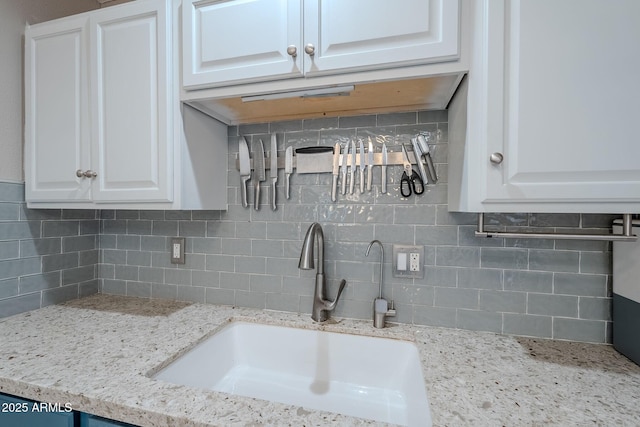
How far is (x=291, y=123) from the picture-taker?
4.38 feet

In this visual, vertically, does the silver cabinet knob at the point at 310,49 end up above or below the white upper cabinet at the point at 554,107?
above

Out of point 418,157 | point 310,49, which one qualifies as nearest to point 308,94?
point 310,49

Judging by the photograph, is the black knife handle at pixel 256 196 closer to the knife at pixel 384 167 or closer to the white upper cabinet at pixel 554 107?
the knife at pixel 384 167

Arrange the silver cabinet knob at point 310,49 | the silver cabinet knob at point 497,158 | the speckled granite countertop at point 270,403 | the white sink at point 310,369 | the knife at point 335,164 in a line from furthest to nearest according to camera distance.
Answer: the knife at point 335,164
the white sink at point 310,369
the silver cabinet knob at point 310,49
the silver cabinet knob at point 497,158
the speckled granite countertop at point 270,403

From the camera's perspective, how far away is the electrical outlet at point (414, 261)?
3.88 ft

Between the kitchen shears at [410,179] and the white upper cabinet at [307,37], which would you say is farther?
the kitchen shears at [410,179]

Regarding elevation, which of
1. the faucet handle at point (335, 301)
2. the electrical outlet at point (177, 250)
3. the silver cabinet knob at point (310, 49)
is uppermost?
the silver cabinet knob at point (310, 49)

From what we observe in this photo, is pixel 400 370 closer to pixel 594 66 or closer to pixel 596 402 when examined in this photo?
pixel 596 402

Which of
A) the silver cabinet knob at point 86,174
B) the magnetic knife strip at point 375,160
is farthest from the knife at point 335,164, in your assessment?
the silver cabinet knob at point 86,174

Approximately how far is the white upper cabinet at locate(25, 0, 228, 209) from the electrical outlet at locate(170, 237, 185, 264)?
32 cm

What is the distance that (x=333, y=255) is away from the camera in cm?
128

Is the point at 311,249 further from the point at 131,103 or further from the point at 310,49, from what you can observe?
the point at 131,103

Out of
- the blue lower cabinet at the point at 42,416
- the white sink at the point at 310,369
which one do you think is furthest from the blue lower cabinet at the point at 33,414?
the white sink at the point at 310,369

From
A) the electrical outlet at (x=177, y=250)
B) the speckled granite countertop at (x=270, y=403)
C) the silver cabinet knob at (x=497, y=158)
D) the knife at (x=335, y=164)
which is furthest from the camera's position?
the electrical outlet at (x=177, y=250)
